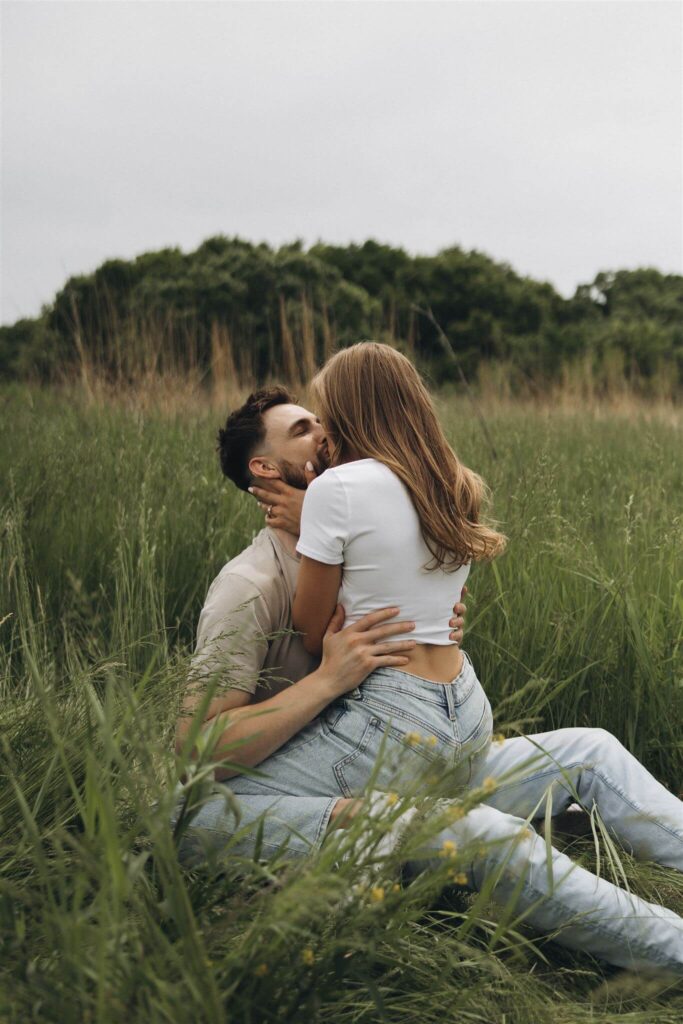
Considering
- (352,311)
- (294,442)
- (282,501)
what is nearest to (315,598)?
(282,501)

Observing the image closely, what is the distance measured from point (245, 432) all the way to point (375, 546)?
0.57m

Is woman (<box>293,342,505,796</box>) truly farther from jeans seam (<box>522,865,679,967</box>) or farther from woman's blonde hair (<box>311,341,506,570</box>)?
jeans seam (<box>522,865,679,967</box>)

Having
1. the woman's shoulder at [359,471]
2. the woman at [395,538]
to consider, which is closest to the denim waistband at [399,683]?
the woman at [395,538]

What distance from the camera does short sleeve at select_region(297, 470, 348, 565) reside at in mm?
1922

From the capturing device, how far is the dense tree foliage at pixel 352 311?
9.84 m

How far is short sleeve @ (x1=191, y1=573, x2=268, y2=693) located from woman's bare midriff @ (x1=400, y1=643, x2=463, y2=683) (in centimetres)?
32

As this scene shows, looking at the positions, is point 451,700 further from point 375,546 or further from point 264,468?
point 264,468

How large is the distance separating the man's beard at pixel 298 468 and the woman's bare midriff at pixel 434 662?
1.76ft

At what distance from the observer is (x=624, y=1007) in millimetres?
1746

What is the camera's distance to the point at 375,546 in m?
1.95

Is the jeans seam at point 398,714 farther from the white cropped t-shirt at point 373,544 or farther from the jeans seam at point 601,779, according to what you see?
the jeans seam at point 601,779

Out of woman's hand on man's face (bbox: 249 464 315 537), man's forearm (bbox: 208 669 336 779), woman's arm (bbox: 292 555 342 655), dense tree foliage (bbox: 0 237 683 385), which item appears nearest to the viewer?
man's forearm (bbox: 208 669 336 779)

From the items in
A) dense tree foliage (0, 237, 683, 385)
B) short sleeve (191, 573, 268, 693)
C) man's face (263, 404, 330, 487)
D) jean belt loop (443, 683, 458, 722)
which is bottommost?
jean belt loop (443, 683, 458, 722)

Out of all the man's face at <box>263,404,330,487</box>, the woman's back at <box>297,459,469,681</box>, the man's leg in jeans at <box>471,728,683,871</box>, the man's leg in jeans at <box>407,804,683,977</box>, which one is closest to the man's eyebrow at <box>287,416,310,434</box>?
the man's face at <box>263,404,330,487</box>
